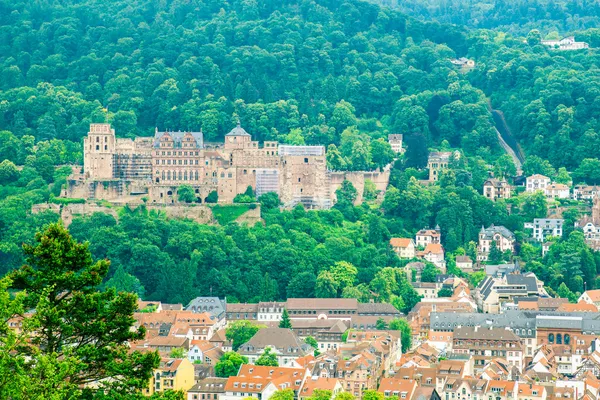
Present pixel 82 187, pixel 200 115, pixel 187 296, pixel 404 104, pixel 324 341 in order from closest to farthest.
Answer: pixel 324 341 → pixel 187 296 → pixel 82 187 → pixel 200 115 → pixel 404 104

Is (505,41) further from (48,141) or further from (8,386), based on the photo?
(8,386)

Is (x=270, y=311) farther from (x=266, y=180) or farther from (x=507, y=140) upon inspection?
(x=507, y=140)

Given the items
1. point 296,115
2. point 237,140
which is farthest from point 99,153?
point 296,115

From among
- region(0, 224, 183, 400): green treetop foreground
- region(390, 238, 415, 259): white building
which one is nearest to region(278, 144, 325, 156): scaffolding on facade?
region(390, 238, 415, 259): white building

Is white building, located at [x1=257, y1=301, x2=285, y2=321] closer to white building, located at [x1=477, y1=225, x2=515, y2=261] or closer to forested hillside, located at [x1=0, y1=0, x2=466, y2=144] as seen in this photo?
white building, located at [x1=477, y1=225, x2=515, y2=261]

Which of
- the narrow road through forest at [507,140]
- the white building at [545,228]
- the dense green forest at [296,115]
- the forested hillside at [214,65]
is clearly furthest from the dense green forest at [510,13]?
the white building at [545,228]

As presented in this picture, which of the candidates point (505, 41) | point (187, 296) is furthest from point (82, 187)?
point (505, 41)

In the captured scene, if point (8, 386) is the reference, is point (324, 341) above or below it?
below
